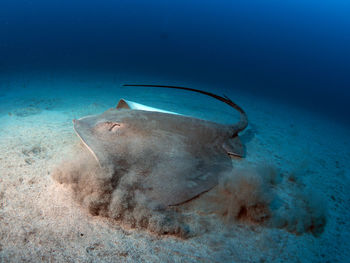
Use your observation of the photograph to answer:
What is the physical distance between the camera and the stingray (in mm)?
2205

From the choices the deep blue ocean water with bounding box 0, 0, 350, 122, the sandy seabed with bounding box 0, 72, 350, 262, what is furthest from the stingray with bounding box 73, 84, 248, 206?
the deep blue ocean water with bounding box 0, 0, 350, 122

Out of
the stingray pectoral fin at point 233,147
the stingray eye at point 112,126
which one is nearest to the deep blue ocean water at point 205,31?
the stingray pectoral fin at point 233,147

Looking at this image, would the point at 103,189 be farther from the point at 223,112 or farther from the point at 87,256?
the point at 223,112

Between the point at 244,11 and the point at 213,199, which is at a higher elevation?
the point at 244,11

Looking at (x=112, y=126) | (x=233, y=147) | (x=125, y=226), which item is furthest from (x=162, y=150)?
(x=233, y=147)

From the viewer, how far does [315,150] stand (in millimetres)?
4848

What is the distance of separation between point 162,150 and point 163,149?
0.03 meters

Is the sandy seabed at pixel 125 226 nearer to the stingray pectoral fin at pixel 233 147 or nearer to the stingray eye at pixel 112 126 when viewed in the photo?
the stingray pectoral fin at pixel 233 147

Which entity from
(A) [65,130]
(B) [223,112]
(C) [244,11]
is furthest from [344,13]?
(A) [65,130]

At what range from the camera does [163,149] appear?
2.62 metres

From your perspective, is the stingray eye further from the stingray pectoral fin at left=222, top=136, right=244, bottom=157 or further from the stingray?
the stingray pectoral fin at left=222, top=136, right=244, bottom=157

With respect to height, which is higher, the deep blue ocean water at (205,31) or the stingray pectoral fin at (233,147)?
the deep blue ocean water at (205,31)

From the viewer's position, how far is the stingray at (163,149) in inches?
86.8

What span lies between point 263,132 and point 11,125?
596 centimetres
